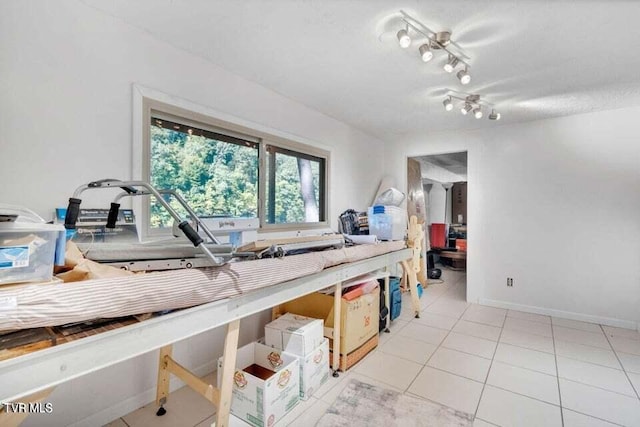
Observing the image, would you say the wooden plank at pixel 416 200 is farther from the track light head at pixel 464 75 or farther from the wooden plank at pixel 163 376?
the wooden plank at pixel 163 376

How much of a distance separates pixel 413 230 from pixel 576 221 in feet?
6.15

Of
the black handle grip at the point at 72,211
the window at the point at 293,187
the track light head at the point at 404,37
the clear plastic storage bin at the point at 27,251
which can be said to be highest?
the track light head at the point at 404,37

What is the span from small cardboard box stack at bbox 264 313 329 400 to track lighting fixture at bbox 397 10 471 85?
76.2 inches

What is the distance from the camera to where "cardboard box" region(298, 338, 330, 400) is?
6.30 ft

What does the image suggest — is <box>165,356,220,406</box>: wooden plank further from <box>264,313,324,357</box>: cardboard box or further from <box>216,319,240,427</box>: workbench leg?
<box>264,313,324,357</box>: cardboard box

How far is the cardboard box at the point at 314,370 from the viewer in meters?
1.92

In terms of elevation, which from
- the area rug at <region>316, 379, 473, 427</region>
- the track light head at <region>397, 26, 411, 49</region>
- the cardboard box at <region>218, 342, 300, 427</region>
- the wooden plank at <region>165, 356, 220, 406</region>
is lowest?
the area rug at <region>316, 379, 473, 427</region>

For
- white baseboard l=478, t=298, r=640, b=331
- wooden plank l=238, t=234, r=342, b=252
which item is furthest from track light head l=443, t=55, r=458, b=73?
white baseboard l=478, t=298, r=640, b=331

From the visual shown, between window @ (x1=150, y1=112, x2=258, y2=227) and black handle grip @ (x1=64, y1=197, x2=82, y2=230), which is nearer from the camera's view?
black handle grip @ (x1=64, y1=197, x2=82, y2=230)

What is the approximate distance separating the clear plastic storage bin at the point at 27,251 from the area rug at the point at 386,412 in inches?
62.2

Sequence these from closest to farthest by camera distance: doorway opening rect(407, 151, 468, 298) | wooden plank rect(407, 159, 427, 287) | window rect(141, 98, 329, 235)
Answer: window rect(141, 98, 329, 235) → wooden plank rect(407, 159, 427, 287) → doorway opening rect(407, 151, 468, 298)

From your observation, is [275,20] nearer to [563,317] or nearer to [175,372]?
[175,372]

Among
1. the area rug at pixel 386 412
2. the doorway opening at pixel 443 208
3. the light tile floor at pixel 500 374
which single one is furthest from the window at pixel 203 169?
the doorway opening at pixel 443 208

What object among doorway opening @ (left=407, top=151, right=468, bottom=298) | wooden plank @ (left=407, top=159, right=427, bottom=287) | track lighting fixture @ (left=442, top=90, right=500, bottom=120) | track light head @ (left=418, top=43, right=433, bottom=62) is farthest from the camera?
doorway opening @ (left=407, top=151, right=468, bottom=298)
